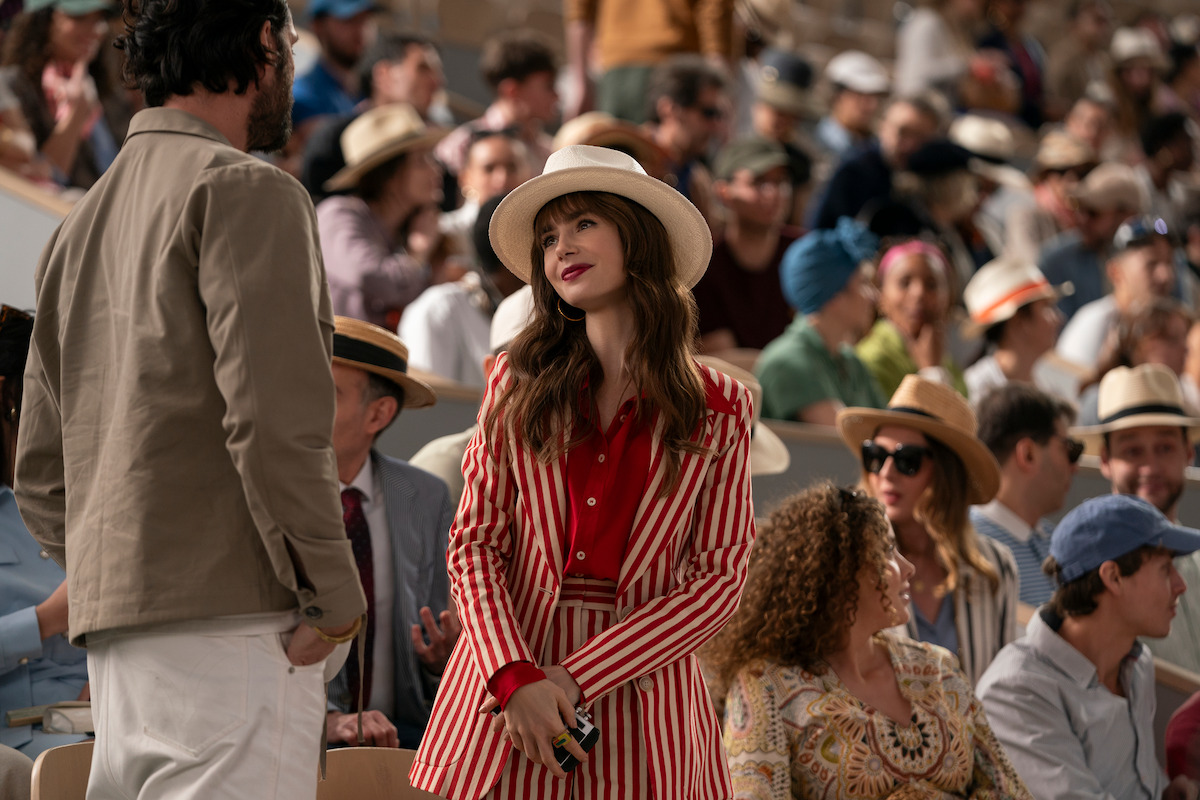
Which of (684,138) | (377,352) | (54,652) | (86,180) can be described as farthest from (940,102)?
(54,652)

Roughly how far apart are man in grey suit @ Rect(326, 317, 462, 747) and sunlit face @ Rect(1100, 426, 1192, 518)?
2.77 metres

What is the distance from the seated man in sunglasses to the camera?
4.95 metres

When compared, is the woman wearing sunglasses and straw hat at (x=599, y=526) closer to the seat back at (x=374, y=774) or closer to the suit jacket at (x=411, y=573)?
the seat back at (x=374, y=774)

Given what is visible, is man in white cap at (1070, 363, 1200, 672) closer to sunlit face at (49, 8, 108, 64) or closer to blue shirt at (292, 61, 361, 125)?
blue shirt at (292, 61, 361, 125)

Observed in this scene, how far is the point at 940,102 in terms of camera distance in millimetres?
9000

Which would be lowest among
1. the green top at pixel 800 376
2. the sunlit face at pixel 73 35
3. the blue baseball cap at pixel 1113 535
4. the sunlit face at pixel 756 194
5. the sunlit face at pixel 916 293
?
the blue baseball cap at pixel 1113 535

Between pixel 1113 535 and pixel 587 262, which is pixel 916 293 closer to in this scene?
pixel 1113 535

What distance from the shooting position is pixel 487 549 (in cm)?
242

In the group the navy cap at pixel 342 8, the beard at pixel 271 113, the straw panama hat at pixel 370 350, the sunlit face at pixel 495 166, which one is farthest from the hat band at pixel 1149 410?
the navy cap at pixel 342 8

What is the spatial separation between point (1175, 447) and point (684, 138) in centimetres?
274

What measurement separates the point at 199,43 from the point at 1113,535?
106 inches

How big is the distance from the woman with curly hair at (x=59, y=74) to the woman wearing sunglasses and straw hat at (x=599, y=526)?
4.00m

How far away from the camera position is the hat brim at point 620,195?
2.49 meters

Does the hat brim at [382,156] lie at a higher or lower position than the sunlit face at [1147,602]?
higher
